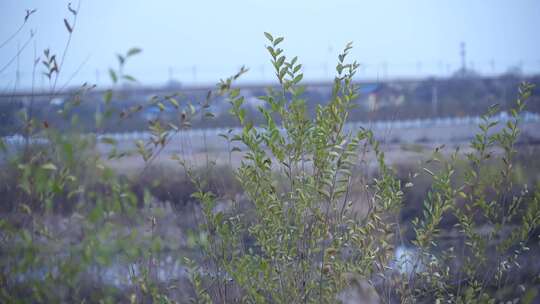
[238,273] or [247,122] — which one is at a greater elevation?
[247,122]

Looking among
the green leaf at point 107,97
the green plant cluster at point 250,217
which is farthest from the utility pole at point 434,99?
the green leaf at point 107,97

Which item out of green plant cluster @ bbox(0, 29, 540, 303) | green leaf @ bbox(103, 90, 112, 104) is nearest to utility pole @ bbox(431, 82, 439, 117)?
green plant cluster @ bbox(0, 29, 540, 303)

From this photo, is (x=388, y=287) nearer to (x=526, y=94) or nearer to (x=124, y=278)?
(x=526, y=94)

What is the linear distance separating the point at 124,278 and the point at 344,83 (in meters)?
1.58

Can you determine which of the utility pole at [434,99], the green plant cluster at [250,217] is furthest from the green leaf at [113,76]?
the utility pole at [434,99]

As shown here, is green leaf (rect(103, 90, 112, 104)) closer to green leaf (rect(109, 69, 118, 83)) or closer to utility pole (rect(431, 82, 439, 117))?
green leaf (rect(109, 69, 118, 83))

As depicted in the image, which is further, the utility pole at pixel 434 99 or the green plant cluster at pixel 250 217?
the utility pole at pixel 434 99

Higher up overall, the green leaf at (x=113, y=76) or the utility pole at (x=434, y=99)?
the green leaf at (x=113, y=76)

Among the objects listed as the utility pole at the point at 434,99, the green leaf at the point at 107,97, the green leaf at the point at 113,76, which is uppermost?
the green leaf at the point at 113,76

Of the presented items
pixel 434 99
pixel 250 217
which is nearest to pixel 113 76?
pixel 250 217

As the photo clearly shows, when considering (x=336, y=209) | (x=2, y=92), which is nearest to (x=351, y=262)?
(x=336, y=209)

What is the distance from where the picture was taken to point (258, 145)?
11.7 ft

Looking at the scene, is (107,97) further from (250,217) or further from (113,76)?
(250,217)

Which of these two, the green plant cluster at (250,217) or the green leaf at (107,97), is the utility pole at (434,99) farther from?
the green leaf at (107,97)
